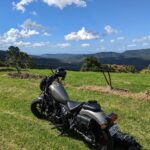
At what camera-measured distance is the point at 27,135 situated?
1306cm

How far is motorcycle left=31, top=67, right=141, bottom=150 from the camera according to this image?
34.9 feet

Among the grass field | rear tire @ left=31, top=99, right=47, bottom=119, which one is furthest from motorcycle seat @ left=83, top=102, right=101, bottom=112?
rear tire @ left=31, top=99, right=47, bottom=119

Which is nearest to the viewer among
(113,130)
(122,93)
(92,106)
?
(113,130)

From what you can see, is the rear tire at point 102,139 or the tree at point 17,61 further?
the tree at point 17,61

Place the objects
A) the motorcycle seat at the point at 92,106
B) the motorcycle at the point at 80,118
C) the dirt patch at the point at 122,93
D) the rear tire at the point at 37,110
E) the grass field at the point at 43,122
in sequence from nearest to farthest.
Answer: the motorcycle at the point at 80,118, the motorcycle seat at the point at 92,106, the grass field at the point at 43,122, the rear tire at the point at 37,110, the dirt patch at the point at 122,93

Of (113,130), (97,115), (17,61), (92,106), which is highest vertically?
(92,106)

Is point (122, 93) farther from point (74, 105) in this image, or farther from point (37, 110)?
point (74, 105)

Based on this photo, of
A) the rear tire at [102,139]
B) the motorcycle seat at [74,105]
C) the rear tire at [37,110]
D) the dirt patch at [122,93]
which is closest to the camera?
the rear tire at [102,139]

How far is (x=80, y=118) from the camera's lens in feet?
37.8

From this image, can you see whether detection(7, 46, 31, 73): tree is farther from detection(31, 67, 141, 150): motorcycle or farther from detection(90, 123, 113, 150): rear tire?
detection(90, 123, 113, 150): rear tire

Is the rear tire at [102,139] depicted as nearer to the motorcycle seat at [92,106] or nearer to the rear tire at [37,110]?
the motorcycle seat at [92,106]

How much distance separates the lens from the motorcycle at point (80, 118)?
10.6m

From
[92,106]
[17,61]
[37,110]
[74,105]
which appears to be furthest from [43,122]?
[17,61]

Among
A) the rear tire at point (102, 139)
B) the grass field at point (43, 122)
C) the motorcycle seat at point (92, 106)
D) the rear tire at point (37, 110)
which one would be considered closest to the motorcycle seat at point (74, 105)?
the motorcycle seat at point (92, 106)
